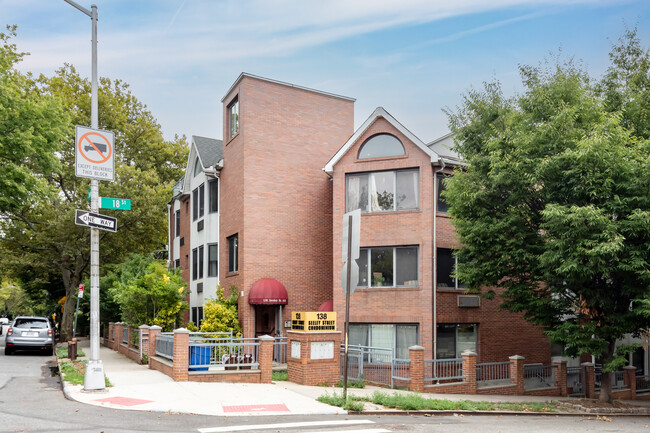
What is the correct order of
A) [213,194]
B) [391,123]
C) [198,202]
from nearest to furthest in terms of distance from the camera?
[391,123] < [213,194] < [198,202]

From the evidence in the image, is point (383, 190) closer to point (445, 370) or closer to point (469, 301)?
point (469, 301)

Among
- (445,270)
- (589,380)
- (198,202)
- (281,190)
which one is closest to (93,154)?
(281,190)

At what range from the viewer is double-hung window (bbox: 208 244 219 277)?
27828mm

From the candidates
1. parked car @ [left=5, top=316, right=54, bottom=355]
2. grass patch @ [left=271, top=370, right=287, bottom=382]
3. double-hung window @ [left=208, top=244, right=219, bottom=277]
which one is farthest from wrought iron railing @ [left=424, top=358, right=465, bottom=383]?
parked car @ [left=5, top=316, right=54, bottom=355]

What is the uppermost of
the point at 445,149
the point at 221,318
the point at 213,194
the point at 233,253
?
the point at 445,149

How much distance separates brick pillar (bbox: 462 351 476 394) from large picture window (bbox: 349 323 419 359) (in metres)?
2.44

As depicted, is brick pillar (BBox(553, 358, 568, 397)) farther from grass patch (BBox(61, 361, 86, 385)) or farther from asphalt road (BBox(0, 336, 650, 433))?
grass patch (BBox(61, 361, 86, 385))

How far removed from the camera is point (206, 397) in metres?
13.2

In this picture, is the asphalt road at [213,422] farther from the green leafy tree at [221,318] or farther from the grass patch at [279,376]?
the green leafy tree at [221,318]

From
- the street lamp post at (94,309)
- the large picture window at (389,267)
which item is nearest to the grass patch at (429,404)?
the street lamp post at (94,309)

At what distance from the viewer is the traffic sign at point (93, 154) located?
45.2ft

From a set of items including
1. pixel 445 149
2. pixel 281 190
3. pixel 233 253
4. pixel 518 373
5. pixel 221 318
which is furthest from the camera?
pixel 233 253

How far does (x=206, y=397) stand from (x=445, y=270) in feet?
39.3

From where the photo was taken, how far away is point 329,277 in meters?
25.8
